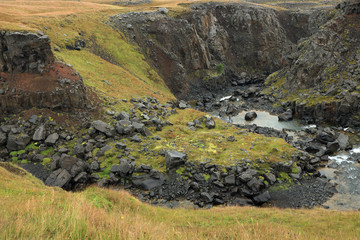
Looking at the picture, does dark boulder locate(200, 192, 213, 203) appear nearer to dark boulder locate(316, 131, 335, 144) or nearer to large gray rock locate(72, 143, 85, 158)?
large gray rock locate(72, 143, 85, 158)

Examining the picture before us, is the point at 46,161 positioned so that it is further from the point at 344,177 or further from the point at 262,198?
the point at 344,177

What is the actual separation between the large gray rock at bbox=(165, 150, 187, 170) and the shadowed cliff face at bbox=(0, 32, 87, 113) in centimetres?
1649

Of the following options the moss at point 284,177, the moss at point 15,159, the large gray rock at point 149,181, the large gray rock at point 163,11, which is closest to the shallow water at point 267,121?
the moss at point 284,177

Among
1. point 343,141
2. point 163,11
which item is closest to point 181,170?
point 343,141

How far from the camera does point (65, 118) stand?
3459cm

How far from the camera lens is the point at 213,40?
282 feet

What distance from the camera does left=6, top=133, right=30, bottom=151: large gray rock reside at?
31.4 m

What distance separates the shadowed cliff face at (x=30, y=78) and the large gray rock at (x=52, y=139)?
4.53 meters

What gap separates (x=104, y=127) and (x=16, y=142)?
1092 centimetres

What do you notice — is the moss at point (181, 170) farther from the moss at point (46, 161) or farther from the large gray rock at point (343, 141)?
the large gray rock at point (343, 141)

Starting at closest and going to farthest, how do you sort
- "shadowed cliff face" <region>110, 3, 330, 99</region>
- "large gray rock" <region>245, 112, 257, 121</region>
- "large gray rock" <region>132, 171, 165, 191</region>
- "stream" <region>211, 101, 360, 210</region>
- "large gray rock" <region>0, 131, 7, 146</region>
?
"stream" <region>211, 101, 360, 210</region>, "large gray rock" <region>132, 171, 165, 191</region>, "large gray rock" <region>0, 131, 7, 146</region>, "large gray rock" <region>245, 112, 257, 121</region>, "shadowed cliff face" <region>110, 3, 330, 99</region>

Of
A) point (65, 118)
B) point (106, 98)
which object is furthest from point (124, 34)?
point (65, 118)

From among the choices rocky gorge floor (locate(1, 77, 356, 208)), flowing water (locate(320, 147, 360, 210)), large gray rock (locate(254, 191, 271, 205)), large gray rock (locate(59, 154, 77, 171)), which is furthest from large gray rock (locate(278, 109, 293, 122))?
large gray rock (locate(59, 154, 77, 171))

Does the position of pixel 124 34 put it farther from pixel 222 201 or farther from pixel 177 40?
pixel 222 201
